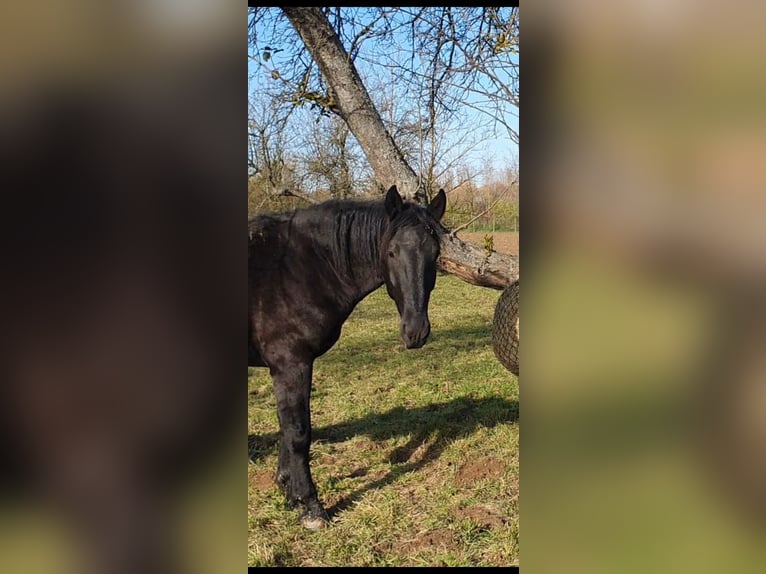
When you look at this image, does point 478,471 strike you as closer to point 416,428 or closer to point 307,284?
point 416,428

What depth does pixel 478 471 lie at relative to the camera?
10.5 ft

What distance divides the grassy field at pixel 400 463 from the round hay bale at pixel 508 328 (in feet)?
2.66

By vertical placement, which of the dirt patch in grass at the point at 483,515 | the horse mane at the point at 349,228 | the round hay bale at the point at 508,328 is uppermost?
the horse mane at the point at 349,228

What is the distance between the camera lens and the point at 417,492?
2916 millimetres

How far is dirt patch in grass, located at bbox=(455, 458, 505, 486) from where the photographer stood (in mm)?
3098

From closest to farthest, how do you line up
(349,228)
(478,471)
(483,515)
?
1. (349,228)
2. (483,515)
3. (478,471)

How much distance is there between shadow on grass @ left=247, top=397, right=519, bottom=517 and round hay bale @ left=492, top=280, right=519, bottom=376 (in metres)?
1.06

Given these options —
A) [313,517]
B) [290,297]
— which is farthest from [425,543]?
[290,297]

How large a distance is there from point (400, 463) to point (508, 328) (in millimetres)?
1280

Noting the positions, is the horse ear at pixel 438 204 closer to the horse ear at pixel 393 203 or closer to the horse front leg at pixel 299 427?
the horse ear at pixel 393 203

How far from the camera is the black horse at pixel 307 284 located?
2441 millimetres

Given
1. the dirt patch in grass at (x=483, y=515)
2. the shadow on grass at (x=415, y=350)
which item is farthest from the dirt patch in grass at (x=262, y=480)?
the shadow on grass at (x=415, y=350)
